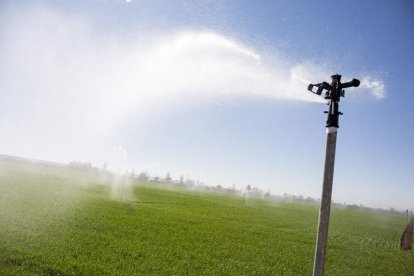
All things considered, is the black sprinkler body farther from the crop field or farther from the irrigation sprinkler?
the crop field

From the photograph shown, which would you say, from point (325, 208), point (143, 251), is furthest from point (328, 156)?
point (143, 251)

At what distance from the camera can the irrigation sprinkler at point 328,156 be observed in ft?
21.2

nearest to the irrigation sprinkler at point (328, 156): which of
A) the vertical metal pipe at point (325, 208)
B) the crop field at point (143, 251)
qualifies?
the vertical metal pipe at point (325, 208)

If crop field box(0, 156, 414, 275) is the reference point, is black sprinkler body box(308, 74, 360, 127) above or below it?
above

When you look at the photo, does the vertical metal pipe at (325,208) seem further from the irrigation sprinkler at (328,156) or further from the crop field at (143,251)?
the crop field at (143,251)

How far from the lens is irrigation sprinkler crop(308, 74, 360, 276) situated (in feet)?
21.2

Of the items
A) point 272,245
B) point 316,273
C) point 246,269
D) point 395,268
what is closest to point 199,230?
point 272,245

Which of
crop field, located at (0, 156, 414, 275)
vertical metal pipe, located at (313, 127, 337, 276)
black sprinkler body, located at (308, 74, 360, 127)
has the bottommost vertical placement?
crop field, located at (0, 156, 414, 275)

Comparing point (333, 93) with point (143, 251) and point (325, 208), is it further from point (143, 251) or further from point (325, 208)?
point (143, 251)

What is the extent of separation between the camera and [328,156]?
6566 millimetres

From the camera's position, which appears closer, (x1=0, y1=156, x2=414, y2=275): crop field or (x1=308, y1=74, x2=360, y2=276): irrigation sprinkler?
(x1=308, y1=74, x2=360, y2=276): irrigation sprinkler

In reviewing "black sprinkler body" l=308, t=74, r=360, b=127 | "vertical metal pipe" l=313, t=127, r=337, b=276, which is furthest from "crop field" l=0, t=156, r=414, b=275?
"black sprinkler body" l=308, t=74, r=360, b=127

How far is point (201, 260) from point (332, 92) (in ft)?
40.7

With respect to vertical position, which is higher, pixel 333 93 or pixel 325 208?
pixel 333 93
